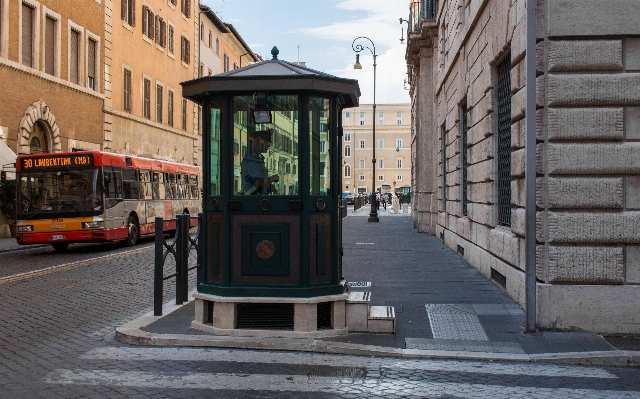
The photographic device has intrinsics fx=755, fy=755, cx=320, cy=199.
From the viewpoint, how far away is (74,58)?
104 ft

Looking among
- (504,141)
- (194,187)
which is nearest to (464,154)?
(504,141)

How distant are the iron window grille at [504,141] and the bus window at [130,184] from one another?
489 inches

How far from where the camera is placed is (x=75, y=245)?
23.2 meters

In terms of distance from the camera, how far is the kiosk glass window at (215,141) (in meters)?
8.11

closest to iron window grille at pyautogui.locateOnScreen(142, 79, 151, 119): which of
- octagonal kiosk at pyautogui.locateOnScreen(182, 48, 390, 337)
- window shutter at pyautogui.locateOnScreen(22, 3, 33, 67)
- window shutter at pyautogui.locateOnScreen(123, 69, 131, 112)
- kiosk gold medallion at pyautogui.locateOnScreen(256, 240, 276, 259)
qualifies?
window shutter at pyautogui.locateOnScreen(123, 69, 131, 112)

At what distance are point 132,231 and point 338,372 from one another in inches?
649

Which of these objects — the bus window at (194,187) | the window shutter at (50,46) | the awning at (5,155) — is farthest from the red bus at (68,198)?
the window shutter at (50,46)

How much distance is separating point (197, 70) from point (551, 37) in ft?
142

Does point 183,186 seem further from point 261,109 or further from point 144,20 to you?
point 261,109

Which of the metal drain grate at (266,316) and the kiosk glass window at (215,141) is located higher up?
the kiosk glass window at (215,141)

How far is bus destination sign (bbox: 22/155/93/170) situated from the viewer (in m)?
19.5

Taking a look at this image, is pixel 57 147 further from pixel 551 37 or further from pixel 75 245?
pixel 551 37

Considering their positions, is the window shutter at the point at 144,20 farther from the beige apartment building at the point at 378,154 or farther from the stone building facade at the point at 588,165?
the beige apartment building at the point at 378,154

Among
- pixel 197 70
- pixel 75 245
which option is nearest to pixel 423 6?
pixel 75 245
